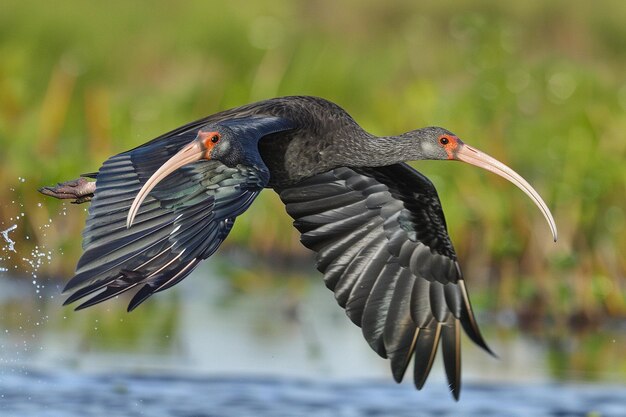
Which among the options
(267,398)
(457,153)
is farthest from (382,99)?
(457,153)

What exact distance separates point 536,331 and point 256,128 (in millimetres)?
6465

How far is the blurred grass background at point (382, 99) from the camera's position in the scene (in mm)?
15586

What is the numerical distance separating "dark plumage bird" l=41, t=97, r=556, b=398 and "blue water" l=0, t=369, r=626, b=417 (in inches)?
80.6

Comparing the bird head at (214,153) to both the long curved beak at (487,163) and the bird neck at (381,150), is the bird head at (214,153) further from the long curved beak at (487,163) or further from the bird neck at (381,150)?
the long curved beak at (487,163)

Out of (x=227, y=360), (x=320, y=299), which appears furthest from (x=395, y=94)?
(x=227, y=360)

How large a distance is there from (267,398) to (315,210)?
2.48 metres

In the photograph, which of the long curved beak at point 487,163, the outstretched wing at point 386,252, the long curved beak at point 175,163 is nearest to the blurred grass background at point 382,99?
the outstretched wing at point 386,252

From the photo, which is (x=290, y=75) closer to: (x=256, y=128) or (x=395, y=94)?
(x=395, y=94)

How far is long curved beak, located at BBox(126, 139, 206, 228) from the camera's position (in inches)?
345

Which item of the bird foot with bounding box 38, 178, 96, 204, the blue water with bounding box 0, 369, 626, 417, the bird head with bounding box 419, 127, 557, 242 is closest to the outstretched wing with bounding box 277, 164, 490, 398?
the bird head with bounding box 419, 127, 557, 242

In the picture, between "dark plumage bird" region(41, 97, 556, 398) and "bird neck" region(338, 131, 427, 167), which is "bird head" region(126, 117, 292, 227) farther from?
"bird neck" region(338, 131, 427, 167)

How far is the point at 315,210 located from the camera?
11156 mm

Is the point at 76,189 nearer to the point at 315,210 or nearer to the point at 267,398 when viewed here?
the point at 315,210

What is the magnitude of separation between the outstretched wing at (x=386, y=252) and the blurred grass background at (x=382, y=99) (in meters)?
4.05
